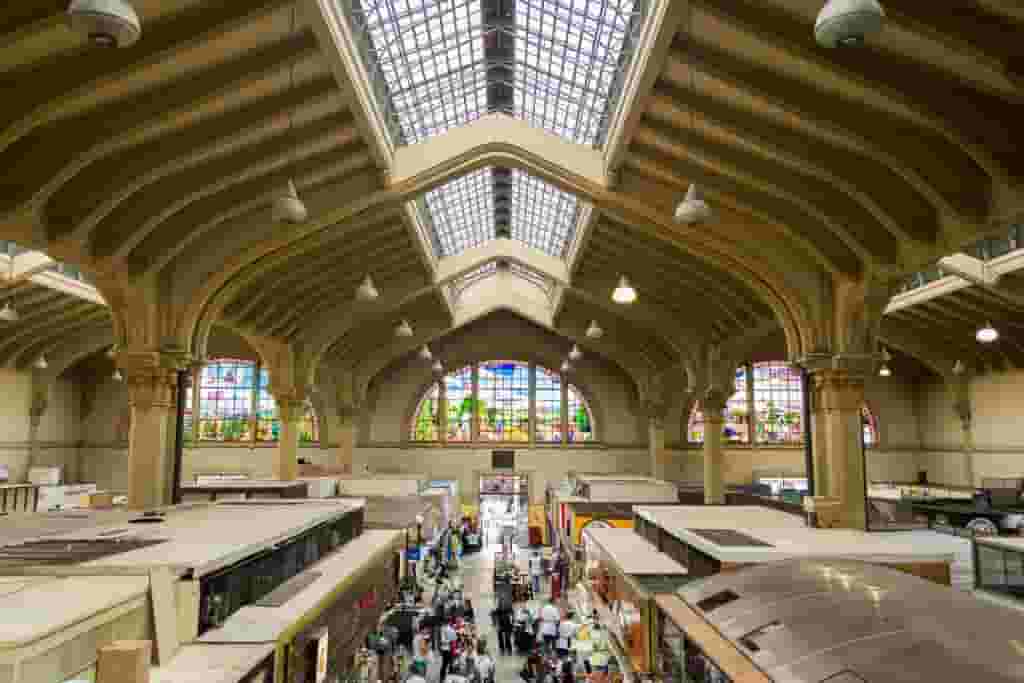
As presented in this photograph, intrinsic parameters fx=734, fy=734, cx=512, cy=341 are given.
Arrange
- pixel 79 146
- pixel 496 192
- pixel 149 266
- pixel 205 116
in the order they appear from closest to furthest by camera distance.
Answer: pixel 79 146, pixel 205 116, pixel 149 266, pixel 496 192

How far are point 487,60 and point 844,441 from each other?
837 centimetres

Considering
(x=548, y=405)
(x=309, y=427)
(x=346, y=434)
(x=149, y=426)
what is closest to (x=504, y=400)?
(x=548, y=405)

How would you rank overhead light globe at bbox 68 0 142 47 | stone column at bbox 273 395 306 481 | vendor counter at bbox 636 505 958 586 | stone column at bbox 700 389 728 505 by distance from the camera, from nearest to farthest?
overhead light globe at bbox 68 0 142 47
vendor counter at bbox 636 505 958 586
stone column at bbox 700 389 728 505
stone column at bbox 273 395 306 481

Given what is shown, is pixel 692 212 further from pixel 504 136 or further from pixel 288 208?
pixel 504 136

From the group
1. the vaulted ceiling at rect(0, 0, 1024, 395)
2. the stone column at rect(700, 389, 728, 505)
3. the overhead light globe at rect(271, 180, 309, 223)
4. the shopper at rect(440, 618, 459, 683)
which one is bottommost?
the shopper at rect(440, 618, 459, 683)

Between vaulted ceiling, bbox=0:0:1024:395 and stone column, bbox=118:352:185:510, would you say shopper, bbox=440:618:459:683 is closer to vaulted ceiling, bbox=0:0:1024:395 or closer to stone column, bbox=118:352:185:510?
stone column, bbox=118:352:185:510

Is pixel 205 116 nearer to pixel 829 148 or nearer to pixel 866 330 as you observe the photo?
pixel 829 148

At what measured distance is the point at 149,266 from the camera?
37.8 feet

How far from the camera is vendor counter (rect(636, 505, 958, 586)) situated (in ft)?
25.7

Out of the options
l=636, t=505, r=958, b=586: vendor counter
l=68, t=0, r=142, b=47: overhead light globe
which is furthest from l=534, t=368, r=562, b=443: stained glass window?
l=68, t=0, r=142, b=47: overhead light globe

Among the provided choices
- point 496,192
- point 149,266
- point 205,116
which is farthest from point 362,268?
point 205,116

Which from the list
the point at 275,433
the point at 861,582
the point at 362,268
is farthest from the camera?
the point at 275,433

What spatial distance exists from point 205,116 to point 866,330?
10074mm

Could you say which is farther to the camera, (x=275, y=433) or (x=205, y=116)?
(x=275, y=433)
